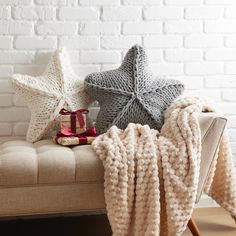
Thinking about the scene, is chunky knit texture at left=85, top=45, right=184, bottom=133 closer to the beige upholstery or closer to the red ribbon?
the red ribbon

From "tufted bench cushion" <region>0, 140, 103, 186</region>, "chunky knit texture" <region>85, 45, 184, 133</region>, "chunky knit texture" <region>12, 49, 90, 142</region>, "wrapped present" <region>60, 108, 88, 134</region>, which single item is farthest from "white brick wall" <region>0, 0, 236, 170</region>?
"tufted bench cushion" <region>0, 140, 103, 186</region>

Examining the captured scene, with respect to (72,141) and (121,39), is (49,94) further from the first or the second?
(121,39)

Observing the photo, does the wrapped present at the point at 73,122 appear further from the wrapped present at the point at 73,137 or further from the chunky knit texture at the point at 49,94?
the chunky knit texture at the point at 49,94

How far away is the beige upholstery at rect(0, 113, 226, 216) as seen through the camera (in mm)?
1748

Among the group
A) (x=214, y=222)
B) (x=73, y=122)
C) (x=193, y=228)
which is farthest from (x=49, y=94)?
(x=214, y=222)

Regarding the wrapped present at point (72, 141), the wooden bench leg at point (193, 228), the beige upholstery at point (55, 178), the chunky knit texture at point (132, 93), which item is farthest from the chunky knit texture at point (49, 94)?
the wooden bench leg at point (193, 228)

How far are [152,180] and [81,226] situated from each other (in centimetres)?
71

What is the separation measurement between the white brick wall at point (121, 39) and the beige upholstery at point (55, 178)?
0.68m

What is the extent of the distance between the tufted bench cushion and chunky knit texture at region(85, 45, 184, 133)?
37cm

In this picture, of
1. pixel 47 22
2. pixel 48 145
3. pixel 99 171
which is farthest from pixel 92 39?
pixel 99 171

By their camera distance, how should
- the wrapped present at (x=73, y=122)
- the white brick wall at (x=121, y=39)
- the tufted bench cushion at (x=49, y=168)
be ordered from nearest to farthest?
the tufted bench cushion at (x=49, y=168)
the wrapped present at (x=73, y=122)
the white brick wall at (x=121, y=39)

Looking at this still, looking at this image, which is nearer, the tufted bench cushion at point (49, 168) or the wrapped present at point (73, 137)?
the tufted bench cushion at point (49, 168)

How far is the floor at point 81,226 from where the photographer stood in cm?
222

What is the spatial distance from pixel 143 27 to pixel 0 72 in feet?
2.67
